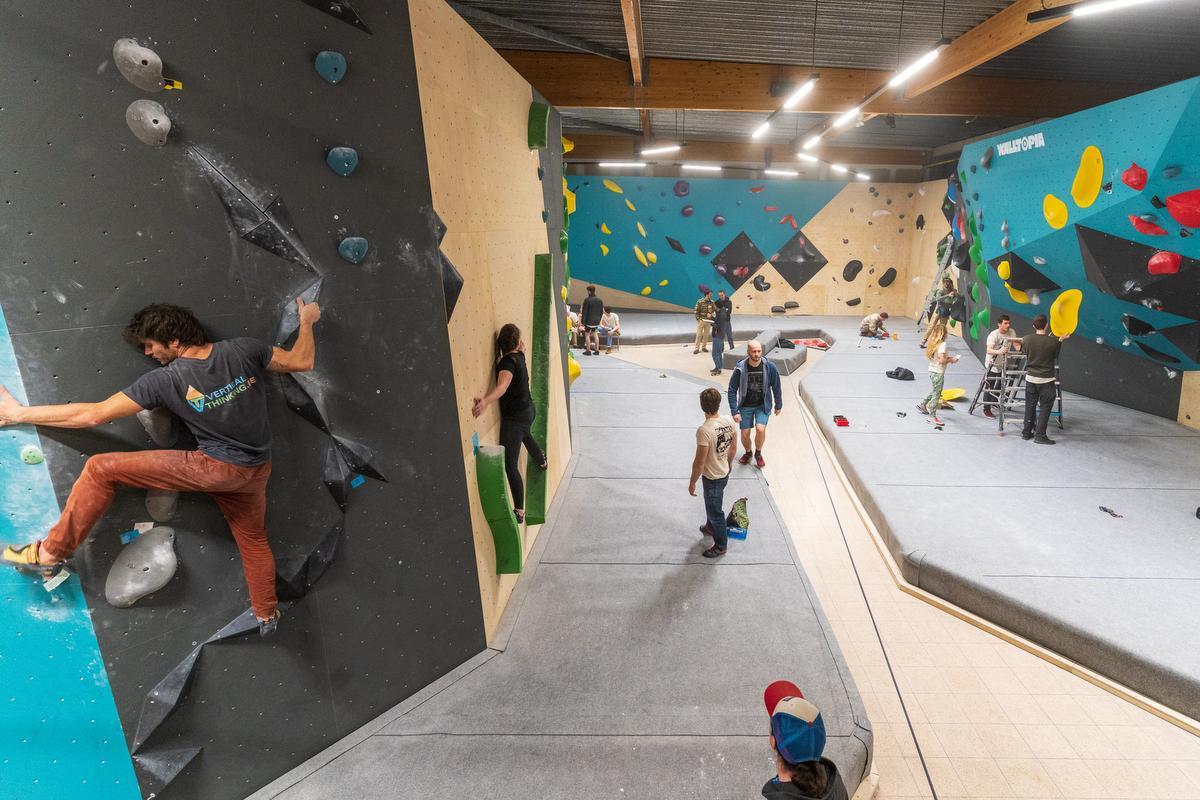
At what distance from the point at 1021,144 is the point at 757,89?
119 inches

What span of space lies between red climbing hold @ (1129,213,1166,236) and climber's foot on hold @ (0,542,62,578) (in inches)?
302

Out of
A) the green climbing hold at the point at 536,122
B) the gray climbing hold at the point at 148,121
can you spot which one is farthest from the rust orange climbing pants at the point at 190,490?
the green climbing hold at the point at 536,122

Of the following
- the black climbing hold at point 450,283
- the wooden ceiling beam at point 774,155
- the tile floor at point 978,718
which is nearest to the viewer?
the tile floor at point 978,718

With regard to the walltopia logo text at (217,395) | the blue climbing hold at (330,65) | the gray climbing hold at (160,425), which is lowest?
the gray climbing hold at (160,425)

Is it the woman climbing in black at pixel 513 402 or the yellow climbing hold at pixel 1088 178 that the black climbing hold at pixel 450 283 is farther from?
the yellow climbing hold at pixel 1088 178

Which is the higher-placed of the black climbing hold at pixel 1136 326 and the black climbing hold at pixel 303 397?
the black climbing hold at pixel 303 397

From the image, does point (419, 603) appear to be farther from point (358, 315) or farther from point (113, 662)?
point (358, 315)

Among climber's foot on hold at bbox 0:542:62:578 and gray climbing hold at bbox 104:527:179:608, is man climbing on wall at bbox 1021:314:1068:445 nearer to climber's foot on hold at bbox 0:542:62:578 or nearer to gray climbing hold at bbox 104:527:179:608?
gray climbing hold at bbox 104:527:179:608

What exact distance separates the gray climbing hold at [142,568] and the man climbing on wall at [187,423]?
0.16m

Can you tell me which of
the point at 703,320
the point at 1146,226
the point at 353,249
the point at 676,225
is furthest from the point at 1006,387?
the point at 676,225

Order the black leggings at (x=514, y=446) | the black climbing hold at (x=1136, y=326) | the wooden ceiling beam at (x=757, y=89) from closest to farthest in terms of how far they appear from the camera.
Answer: the black leggings at (x=514, y=446), the black climbing hold at (x=1136, y=326), the wooden ceiling beam at (x=757, y=89)

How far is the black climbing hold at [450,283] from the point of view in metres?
2.94

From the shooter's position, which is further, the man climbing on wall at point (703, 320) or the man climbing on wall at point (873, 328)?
the man climbing on wall at point (873, 328)

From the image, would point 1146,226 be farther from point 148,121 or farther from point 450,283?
point 148,121
